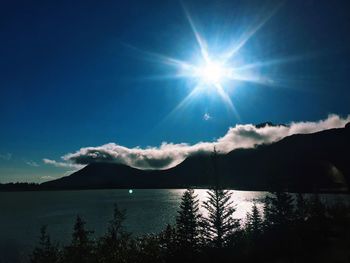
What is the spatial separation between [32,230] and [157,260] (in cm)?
10159

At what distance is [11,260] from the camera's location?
270ft

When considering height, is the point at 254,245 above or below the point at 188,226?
below

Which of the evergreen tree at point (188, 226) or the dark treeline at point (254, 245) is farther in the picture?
the evergreen tree at point (188, 226)

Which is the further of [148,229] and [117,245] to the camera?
[148,229]

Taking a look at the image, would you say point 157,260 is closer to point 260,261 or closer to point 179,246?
point 179,246

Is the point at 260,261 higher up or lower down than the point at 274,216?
lower down

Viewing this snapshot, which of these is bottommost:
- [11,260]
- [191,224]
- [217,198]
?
[11,260]

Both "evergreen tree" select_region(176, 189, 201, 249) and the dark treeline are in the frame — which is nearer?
the dark treeline

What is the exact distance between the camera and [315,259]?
28031mm

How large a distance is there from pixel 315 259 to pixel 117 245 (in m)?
39.8

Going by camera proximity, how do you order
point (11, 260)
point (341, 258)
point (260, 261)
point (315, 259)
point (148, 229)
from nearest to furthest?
point (341, 258), point (315, 259), point (260, 261), point (11, 260), point (148, 229)

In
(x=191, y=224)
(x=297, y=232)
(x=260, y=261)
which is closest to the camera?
(x=260, y=261)

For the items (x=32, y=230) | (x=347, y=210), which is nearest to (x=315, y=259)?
(x=347, y=210)

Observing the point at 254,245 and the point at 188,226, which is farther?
the point at 188,226
